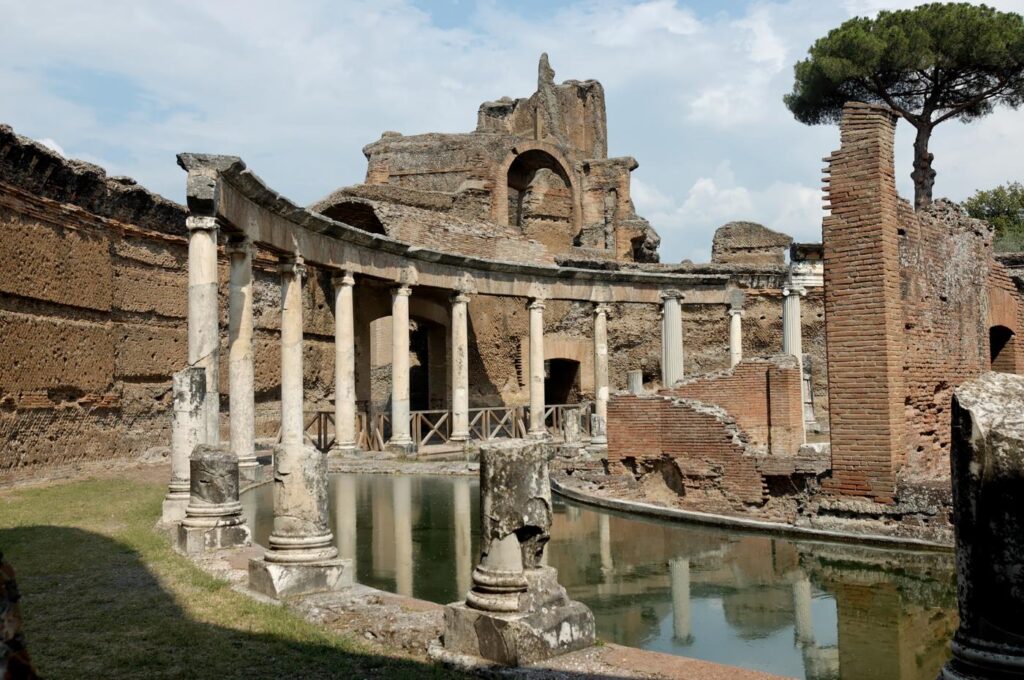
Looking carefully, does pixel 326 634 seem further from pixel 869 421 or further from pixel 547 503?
pixel 869 421

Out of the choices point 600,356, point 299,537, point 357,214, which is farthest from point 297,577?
point 600,356

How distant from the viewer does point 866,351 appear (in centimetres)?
977

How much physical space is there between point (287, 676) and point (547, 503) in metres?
1.78

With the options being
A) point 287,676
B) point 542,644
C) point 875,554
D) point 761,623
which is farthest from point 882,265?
point 287,676

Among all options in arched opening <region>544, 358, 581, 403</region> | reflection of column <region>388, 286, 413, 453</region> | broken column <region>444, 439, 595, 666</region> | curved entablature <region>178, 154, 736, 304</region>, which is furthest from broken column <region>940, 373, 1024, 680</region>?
arched opening <region>544, 358, 581, 403</region>

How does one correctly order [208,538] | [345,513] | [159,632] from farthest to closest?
1. [345,513]
2. [208,538]
3. [159,632]

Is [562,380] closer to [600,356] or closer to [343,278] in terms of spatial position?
[600,356]

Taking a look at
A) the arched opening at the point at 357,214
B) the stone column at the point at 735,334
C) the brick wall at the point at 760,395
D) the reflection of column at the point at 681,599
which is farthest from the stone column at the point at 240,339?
the stone column at the point at 735,334

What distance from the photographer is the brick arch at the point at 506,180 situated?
31.1 metres

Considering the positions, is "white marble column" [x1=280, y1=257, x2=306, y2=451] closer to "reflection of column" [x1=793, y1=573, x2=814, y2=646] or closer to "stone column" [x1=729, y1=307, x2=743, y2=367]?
"reflection of column" [x1=793, y1=573, x2=814, y2=646]

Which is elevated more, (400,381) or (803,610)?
(400,381)

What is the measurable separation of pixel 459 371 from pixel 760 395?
882cm

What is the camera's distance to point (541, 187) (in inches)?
1321

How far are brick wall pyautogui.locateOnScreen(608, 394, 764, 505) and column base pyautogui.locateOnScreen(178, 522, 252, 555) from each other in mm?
6140
